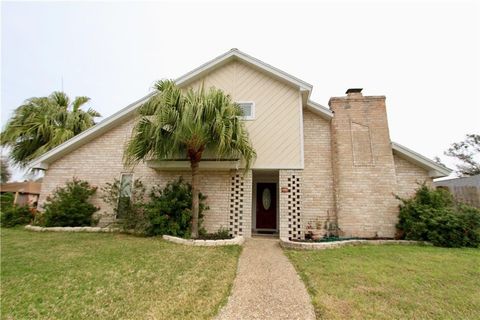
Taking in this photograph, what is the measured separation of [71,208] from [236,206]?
21.6 ft

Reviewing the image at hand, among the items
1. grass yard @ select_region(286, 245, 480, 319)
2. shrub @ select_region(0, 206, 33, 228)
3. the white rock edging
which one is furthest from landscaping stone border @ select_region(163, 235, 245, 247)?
shrub @ select_region(0, 206, 33, 228)

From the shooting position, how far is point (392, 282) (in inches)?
154

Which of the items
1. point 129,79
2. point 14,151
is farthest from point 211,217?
point 129,79

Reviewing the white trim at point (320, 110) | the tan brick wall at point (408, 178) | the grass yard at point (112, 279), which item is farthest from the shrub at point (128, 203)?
the tan brick wall at point (408, 178)

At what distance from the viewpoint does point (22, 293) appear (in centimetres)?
312

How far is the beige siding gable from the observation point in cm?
824

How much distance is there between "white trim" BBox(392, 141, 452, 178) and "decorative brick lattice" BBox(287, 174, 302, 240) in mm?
4405

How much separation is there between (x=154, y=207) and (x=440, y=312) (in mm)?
7467

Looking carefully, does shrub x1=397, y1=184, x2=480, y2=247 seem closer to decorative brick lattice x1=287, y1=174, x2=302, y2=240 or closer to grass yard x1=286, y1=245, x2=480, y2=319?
grass yard x1=286, y1=245, x2=480, y2=319

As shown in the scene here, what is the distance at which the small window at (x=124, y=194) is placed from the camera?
8.42 metres

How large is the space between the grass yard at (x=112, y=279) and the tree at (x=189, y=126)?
219cm

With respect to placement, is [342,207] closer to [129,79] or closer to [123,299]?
[123,299]

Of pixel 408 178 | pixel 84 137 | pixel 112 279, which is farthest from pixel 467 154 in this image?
pixel 84 137

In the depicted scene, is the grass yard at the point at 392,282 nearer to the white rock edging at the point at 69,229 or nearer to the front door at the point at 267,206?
the front door at the point at 267,206
